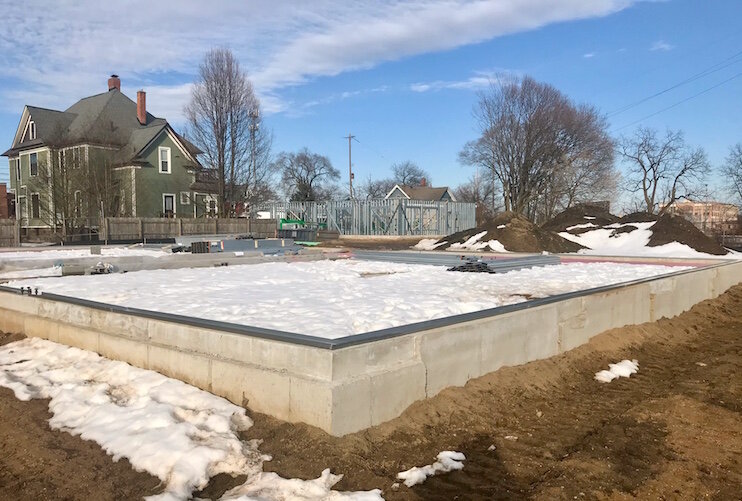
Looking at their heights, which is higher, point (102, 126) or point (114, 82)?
point (114, 82)

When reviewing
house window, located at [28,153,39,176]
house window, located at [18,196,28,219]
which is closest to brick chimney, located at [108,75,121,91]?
house window, located at [28,153,39,176]

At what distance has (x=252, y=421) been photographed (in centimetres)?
448

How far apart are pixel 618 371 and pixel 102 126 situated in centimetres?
3606

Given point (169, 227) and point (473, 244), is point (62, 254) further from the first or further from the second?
point (473, 244)

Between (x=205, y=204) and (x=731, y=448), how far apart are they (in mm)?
37638

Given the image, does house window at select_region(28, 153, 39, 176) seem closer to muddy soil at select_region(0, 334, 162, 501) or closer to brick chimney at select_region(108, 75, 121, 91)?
brick chimney at select_region(108, 75, 121, 91)

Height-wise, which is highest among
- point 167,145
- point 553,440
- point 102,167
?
point 167,145

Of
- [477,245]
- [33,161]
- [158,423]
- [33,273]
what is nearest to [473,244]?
[477,245]

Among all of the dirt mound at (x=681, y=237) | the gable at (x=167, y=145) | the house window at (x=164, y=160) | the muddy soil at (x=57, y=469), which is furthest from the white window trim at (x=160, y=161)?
the muddy soil at (x=57, y=469)

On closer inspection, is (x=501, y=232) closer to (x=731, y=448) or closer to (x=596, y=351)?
(x=596, y=351)

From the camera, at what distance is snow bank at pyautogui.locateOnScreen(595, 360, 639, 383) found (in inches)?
273

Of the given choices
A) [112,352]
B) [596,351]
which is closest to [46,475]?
[112,352]

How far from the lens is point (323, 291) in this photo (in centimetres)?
865

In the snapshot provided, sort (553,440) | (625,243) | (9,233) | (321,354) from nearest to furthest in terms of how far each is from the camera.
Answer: (321,354) < (553,440) < (625,243) < (9,233)
